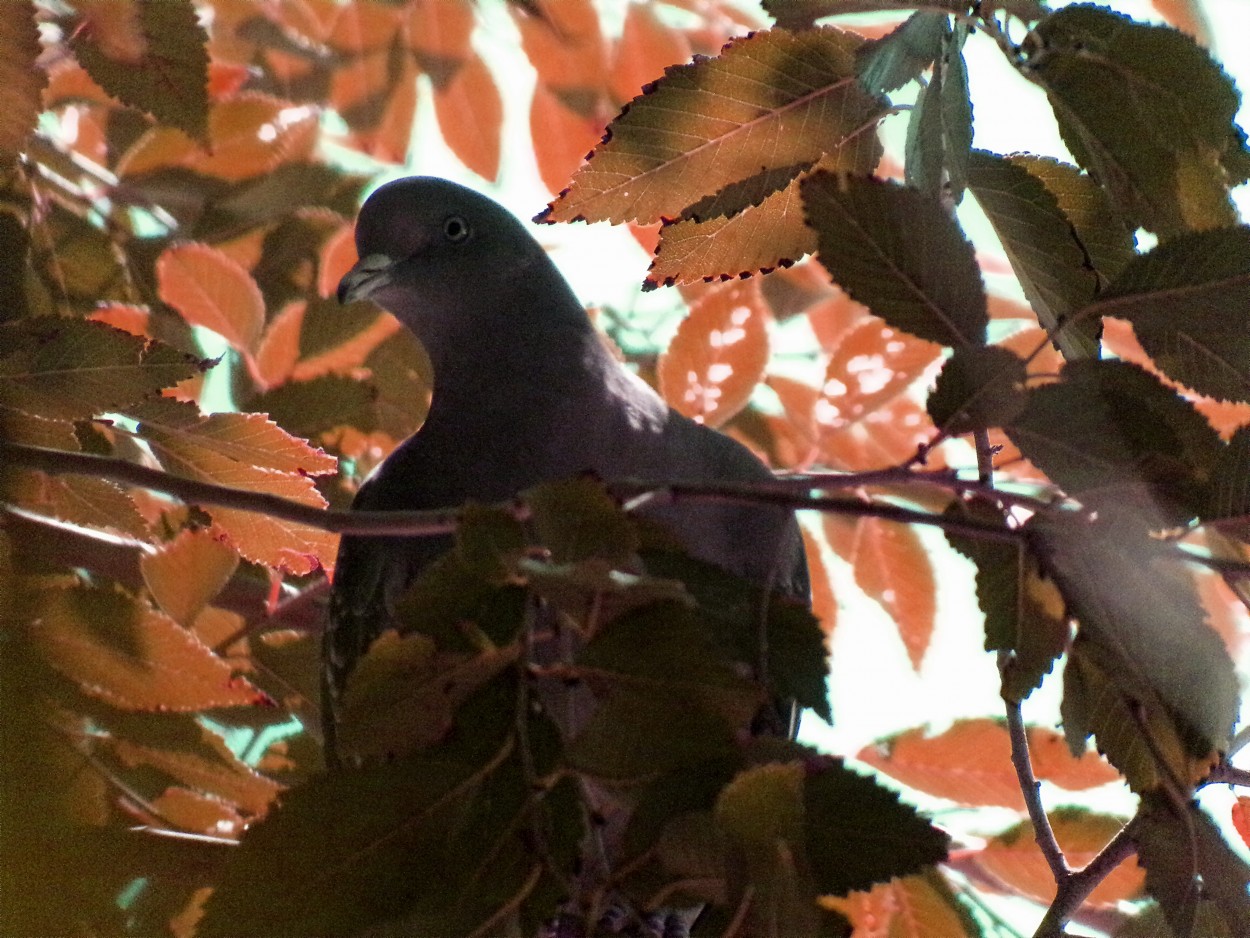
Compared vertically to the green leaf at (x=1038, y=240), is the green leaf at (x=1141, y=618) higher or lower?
lower

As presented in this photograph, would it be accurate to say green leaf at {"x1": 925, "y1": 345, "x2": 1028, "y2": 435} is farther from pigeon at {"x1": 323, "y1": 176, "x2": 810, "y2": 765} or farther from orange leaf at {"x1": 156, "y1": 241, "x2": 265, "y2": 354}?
orange leaf at {"x1": 156, "y1": 241, "x2": 265, "y2": 354}

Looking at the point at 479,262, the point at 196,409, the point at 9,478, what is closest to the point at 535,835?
the point at 196,409

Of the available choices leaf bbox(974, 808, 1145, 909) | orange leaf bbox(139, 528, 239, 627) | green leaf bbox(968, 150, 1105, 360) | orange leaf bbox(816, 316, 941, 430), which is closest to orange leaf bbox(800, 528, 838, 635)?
orange leaf bbox(816, 316, 941, 430)

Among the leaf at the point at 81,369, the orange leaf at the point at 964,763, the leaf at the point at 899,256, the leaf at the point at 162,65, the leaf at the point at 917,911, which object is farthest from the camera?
the orange leaf at the point at 964,763

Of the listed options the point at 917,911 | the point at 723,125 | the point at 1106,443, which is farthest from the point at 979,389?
the point at 917,911

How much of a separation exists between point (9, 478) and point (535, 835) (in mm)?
1149

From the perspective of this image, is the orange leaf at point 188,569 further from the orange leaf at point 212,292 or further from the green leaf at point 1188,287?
the green leaf at point 1188,287

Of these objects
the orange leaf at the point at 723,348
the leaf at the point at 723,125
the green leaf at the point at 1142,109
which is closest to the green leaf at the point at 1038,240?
the green leaf at the point at 1142,109

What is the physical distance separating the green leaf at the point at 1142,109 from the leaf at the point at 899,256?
395mm

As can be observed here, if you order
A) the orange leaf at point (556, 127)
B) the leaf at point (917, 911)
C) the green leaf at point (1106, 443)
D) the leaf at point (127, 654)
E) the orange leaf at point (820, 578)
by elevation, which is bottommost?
the leaf at point (917, 911)

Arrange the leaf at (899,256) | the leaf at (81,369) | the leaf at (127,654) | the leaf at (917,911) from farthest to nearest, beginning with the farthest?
the leaf at (917,911) < the leaf at (127,654) < the leaf at (81,369) < the leaf at (899,256)

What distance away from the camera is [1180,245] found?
145 centimetres

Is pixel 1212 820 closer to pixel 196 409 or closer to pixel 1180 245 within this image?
pixel 1180 245

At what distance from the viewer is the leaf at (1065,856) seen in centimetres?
237
